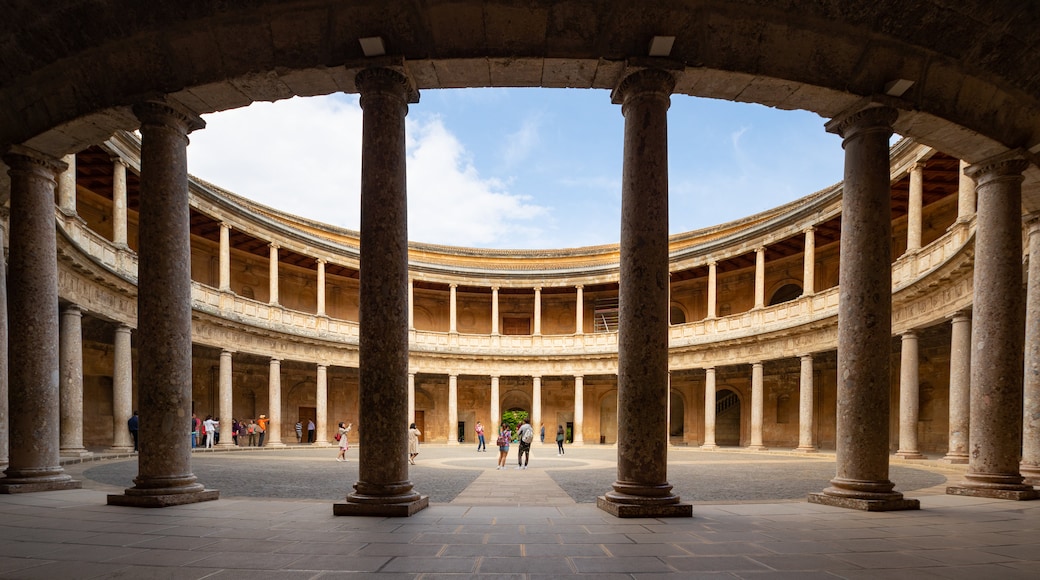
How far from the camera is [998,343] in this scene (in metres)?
8.48

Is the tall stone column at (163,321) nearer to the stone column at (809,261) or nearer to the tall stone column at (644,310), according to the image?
the tall stone column at (644,310)

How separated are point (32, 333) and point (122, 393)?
11105 mm

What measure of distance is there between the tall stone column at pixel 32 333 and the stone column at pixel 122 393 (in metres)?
10.7

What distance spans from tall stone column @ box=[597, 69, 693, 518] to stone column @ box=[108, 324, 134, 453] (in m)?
16.7

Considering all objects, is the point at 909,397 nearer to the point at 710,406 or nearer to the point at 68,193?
the point at 710,406

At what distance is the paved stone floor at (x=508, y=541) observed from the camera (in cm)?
454

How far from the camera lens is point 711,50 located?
727 centimetres

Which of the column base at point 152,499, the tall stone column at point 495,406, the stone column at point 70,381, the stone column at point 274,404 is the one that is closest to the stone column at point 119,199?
the stone column at point 70,381

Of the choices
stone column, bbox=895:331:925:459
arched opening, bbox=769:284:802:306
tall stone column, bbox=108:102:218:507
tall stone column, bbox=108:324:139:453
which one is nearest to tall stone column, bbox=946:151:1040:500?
stone column, bbox=895:331:925:459

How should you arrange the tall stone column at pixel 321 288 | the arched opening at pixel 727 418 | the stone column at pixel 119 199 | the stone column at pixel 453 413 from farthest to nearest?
the arched opening at pixel 727 418, the stone column at pixel 453 413, the tall stone column at pixel 321 288, the stone column at pixel 119 199

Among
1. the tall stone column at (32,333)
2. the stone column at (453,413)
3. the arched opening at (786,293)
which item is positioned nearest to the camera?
the tall stone column at (32,333)

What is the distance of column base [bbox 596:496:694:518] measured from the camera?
6629 millimetres

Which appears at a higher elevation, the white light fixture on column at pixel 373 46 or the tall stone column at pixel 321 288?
the white light fixture on column at pixel 373 46

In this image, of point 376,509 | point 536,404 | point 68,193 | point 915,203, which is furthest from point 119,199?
point 915,203
